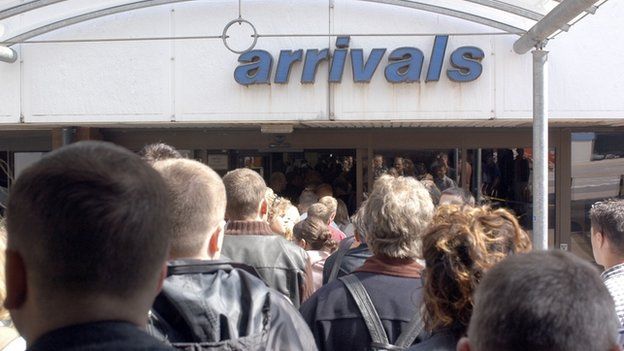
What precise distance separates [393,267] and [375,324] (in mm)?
295

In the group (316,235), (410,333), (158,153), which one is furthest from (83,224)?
(316,235)

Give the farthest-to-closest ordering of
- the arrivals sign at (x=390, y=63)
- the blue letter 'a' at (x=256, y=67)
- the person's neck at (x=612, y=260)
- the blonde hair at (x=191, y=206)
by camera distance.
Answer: the blue letter 'a' at (x=256, y=67) < the arrivals sign at (x=390, y=63) < the person's neck at (x=612, y=260) < the blonde hair at (x=191, y=206)

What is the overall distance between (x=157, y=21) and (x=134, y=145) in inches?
102

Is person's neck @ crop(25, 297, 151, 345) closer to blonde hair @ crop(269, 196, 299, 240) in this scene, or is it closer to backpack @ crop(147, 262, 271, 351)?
backpack @ crop(147, 262, 271, 351)

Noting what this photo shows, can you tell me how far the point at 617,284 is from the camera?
138 inches

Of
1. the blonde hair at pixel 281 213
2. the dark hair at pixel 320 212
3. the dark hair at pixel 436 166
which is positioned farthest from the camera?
the dark hair at pixel 436 166

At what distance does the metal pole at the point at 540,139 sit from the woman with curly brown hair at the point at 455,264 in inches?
156

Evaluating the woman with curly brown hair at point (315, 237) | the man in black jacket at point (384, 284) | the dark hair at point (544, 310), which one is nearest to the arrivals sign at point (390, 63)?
the woman with curly brown hair at point (315, 237)

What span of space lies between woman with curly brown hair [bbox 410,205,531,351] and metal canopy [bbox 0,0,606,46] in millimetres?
6103

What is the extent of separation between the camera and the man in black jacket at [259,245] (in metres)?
3.81

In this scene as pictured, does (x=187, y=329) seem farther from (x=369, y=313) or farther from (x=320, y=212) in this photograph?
(x=320, y=212)

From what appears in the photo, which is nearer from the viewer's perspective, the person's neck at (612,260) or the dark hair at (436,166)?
the person's neck at (612,260)

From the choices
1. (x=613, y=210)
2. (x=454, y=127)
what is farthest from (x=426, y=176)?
(x=613, y=210)

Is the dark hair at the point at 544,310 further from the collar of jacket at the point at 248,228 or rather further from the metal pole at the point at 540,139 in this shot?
the metal pole at the point at 540,139
